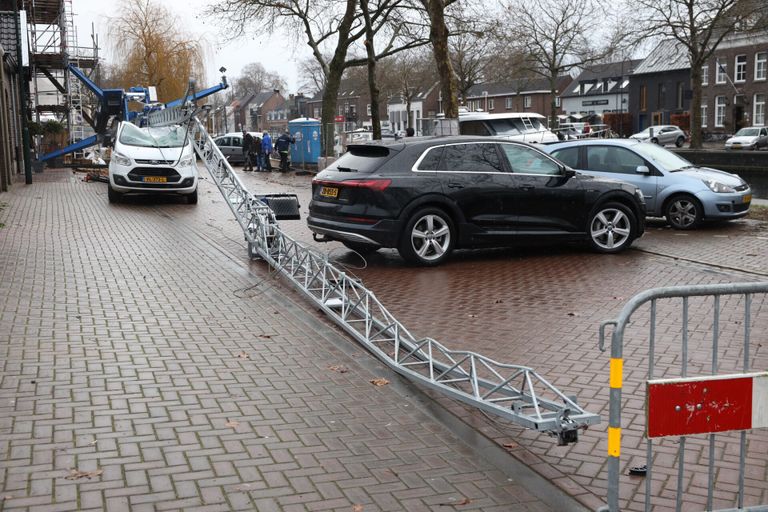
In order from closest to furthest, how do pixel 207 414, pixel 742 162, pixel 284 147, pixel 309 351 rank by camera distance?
pixel 207 414
pixel 309 351
pixel 742 162
pixel 284 147

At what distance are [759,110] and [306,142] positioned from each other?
3855 cm

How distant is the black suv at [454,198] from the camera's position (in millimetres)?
10445

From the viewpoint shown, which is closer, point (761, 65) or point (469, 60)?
point (761, 65)

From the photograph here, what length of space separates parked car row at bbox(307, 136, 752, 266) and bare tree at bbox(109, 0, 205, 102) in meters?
41.3

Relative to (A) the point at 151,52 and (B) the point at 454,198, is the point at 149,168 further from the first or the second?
(A) the point at 151,52

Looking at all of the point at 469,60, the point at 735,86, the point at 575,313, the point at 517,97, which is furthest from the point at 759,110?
the point at 575,313

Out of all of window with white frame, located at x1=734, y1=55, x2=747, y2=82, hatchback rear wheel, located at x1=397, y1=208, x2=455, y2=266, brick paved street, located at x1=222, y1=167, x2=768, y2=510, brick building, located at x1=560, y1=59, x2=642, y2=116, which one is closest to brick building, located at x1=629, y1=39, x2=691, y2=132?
window with white frame, located at x1=734, y1=55, x2=747, y2=82

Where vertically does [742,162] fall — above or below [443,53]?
below

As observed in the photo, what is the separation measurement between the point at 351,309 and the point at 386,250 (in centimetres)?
447

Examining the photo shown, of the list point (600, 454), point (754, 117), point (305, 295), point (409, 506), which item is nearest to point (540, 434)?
point (600, 454)

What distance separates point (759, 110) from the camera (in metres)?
59.2

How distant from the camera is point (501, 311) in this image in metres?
8.36

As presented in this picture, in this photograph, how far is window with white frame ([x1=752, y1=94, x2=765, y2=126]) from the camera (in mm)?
58881

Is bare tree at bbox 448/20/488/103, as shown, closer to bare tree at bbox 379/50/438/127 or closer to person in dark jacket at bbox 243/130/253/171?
bare tree at bbox 379/50/438/127
